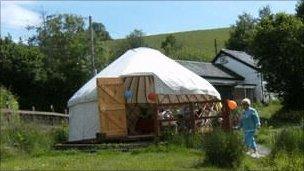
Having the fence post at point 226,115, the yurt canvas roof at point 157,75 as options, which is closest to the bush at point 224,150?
the fence post at point 226,115

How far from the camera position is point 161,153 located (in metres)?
17.5

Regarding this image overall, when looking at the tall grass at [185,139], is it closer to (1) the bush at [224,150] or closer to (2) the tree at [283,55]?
(1) the bush at [224,150]

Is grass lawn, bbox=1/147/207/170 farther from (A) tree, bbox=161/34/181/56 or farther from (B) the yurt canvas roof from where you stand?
(A) tree, bbox=161/34/181/56

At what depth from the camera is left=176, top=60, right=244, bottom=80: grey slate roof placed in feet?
177

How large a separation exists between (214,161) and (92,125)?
898cm

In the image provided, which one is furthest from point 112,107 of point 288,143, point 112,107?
point 288,143

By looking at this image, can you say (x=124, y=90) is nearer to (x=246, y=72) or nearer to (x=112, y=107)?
(x=112, y=107)

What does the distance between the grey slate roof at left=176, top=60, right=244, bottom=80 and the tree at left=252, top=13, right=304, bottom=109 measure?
12.9 m

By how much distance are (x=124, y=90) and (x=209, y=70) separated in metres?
34.1

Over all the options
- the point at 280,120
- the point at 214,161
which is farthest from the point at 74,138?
the point at 280,120

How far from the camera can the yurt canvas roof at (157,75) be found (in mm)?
22312

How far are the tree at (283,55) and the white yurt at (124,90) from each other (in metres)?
16.1

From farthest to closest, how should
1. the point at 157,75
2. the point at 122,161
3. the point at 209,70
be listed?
the point at 209,70, the point at 157,75, the point at 122,161

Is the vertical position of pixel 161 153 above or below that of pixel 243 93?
below
